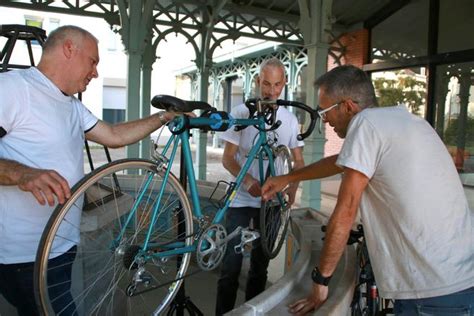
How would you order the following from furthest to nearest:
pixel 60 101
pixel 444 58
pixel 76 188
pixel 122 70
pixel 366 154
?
pixel 122 70 < pixel 444 58 < pixel 60 101 < pixel 366 154 < pixel 76 188

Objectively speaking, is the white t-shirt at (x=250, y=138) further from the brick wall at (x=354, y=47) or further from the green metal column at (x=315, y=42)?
the brick wall at (x=354, y=47)

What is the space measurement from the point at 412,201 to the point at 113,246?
47.9 inches

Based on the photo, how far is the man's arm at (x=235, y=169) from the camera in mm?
2619

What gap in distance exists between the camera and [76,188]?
61.3 inches

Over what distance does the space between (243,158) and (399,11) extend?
7932 millimetres

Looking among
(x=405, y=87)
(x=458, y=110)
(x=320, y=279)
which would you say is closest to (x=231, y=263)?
(x=320, y=279)

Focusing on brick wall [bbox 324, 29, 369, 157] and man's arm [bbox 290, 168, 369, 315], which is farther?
brick wall [bbox 324, 29, 369, 157]

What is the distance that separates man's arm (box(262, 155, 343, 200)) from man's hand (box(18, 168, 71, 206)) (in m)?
1.19

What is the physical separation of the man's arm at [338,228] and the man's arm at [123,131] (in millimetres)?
841

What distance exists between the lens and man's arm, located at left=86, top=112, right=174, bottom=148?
2.05 metres

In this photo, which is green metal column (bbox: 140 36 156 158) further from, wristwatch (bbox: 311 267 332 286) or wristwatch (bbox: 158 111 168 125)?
wristwatch (bbox: 311 267 332 286)

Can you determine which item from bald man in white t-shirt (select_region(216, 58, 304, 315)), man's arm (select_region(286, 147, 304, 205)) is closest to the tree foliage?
man's arm (select_region(286, 147, 304, 205))

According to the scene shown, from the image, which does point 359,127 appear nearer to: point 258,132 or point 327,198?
point 258,132

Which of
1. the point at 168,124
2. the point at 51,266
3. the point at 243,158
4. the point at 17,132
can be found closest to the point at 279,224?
the point at 243,158
